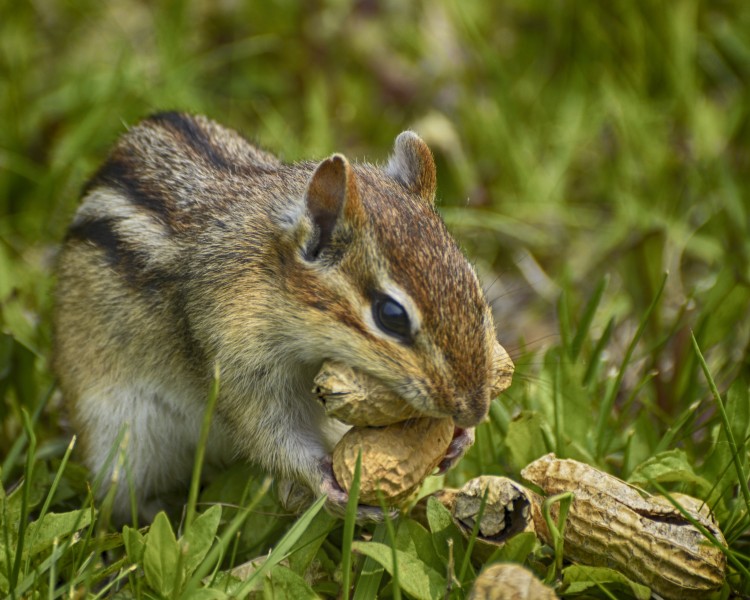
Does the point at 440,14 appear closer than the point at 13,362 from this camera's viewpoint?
No

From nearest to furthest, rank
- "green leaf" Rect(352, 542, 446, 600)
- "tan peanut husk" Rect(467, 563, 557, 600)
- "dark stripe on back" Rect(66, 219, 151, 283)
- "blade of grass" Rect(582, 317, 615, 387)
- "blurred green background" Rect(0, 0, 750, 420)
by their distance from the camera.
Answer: "tan peanut husk" Rect(467, 563, 557, 600) → "green leaf" Rect(352, 542, 446, 600) → "dark stripe on back" Rect(66, 219, 151, 283) → "blade of grass" Rect(582, 317, 615, 387) → "blurred green background" Rect(0, 0, 750, 420)

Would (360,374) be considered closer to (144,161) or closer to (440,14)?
(144,161)

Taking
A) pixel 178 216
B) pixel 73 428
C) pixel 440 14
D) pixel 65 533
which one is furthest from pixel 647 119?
pixel 65 533

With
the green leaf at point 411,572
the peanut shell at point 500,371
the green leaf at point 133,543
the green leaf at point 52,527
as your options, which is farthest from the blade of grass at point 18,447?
the peanut shell at point 500,371

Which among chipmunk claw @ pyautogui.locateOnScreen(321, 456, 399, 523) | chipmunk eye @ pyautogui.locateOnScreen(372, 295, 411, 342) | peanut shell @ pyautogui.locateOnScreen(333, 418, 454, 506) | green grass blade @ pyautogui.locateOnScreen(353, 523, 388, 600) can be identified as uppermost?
chipmunk eye @ pyautogui.locateOnScreen(372, 295, 411, 342)

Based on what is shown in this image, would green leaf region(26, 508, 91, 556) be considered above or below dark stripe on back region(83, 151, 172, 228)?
below

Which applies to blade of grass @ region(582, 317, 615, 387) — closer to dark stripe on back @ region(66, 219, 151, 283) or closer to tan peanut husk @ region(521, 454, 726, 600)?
tan peanut husk @ region(521, 454, 726, 600)

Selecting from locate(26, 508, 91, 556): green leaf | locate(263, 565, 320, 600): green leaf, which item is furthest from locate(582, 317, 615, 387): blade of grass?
locate(26, 508, 91, 556): green leaf
